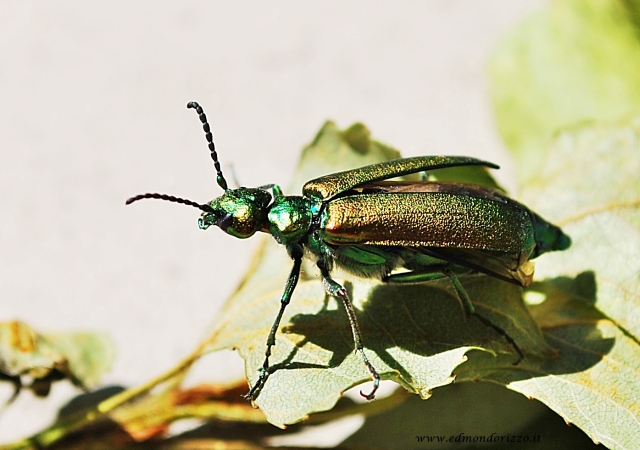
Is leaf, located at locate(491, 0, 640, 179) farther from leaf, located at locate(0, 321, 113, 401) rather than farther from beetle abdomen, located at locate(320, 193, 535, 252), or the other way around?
leaf, located at locate(0, 321, 113, 401)

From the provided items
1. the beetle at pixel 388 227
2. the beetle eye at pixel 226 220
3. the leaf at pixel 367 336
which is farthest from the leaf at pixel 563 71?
the beetle eye at pixel 226 220

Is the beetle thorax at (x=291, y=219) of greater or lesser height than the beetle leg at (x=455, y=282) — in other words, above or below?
above

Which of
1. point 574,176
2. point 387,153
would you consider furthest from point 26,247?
point 574,176

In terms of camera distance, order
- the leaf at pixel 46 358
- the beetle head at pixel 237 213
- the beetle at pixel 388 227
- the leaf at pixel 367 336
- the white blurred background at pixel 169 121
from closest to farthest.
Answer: the leaf at pixel 367 336 → the beetle at pixel 388 227 → the beetle head at pixel 237 213 → the leaf at pixel 46 358 → the white blurred background at pixel 169 121

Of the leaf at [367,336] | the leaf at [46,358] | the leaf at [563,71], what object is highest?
the leaf at [563,71]

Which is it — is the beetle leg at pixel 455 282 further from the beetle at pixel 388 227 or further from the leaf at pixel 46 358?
the leaf at pixel 46 358

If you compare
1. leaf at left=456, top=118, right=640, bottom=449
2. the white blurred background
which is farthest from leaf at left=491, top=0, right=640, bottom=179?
leaf at left=456, top=118, right=640, bottom=449
